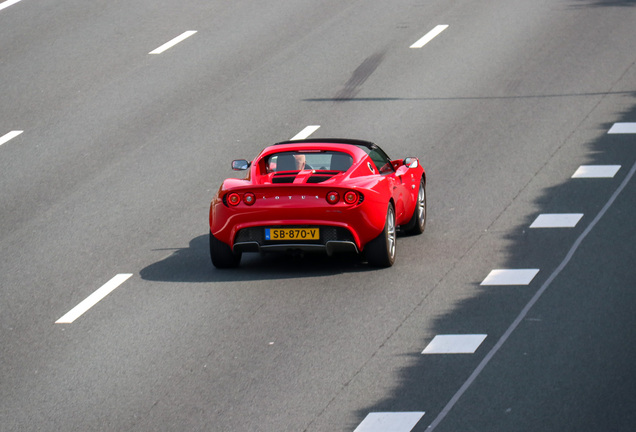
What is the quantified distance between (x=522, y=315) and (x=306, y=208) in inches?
106

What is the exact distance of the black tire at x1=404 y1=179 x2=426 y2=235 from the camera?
1473 cm

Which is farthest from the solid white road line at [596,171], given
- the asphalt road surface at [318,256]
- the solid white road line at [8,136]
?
the solid white road line at [8,136]

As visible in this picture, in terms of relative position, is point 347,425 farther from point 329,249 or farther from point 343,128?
point 343,128

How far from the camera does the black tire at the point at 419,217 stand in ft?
48.3

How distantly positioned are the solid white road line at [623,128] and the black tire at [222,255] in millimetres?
8557

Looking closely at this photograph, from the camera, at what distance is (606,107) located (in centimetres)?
2123

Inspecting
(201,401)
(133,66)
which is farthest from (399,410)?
(133,66)

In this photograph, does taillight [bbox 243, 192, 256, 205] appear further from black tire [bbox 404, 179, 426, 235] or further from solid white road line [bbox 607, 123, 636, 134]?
solid white road line [bbox 607, 123, 636, 134]

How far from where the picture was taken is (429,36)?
26469 millimetres

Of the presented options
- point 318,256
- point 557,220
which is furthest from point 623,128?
point 318,256

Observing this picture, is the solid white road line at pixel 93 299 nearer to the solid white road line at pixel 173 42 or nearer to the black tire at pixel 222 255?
the black tire at pixel 222 255

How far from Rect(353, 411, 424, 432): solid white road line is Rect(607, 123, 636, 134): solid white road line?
1188 cm

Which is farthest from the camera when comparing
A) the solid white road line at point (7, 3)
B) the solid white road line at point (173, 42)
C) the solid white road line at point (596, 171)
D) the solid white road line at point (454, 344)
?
the solid white road line at point (7, 3)

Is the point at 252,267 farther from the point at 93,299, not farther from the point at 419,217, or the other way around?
the point at 419,217
